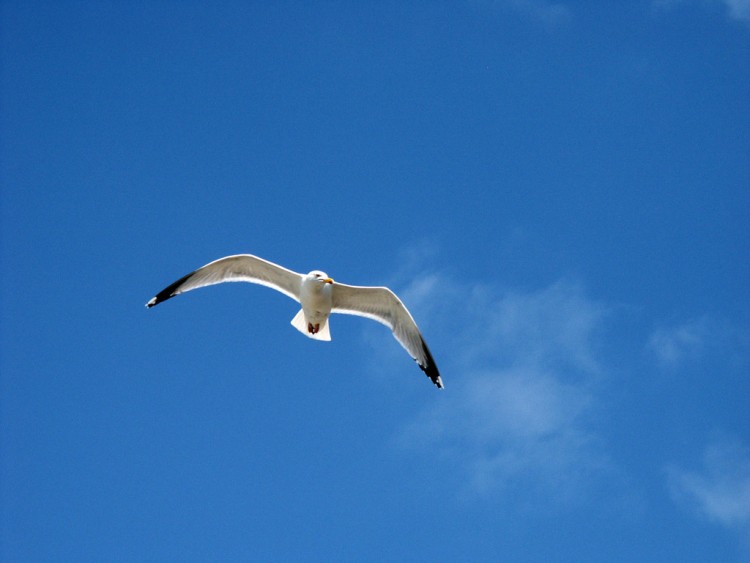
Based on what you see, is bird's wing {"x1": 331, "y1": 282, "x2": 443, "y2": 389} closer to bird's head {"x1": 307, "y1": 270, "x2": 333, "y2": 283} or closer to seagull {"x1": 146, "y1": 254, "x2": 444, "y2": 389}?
seagull {"x1": 146, "y1": 254, "x2": 444, "y2": 389}

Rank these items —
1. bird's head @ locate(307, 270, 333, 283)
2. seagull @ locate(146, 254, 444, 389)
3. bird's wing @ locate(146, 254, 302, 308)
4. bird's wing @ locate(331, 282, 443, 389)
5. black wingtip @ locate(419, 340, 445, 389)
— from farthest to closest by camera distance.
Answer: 1. black wingtip @ locate(419, 340, 445, 389)
2. bird's wing @ locate(331, 282, 443, 389)
3. bird's wing @ locate(146, 254, 302, 308)
4. seagull @ locate(146, 254, 444, 389)
5. bird's head @ locate(307, 270, 333, 283)

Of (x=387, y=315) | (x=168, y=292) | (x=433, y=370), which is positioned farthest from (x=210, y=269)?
(x=433, y=370)

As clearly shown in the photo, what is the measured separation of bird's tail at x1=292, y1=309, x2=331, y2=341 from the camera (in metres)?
10.5

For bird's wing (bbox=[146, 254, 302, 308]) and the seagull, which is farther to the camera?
bird's wing (bbox=[146, 254, 302, 308])

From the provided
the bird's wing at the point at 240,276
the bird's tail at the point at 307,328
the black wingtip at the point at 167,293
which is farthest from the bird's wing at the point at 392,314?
the black wingtip at the point at 167,293

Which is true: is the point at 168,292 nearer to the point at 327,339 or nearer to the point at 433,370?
the point at 327,339

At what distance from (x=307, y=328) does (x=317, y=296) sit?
0.44 meters

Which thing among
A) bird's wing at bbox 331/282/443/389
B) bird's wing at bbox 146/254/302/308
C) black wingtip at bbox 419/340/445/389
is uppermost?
bird's wing at bbox 146/254/302/308

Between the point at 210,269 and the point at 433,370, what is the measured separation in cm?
303

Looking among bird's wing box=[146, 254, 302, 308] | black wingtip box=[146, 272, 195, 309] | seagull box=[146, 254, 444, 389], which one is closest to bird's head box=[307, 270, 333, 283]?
seagull box=[146, 254, 444, 389]

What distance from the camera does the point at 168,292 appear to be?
10.8 meters

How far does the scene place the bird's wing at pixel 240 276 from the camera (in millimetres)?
10617

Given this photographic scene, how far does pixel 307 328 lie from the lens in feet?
34.8

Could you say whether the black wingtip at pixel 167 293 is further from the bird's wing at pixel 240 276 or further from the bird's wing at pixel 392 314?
the bird's wing at pixel 392 314
